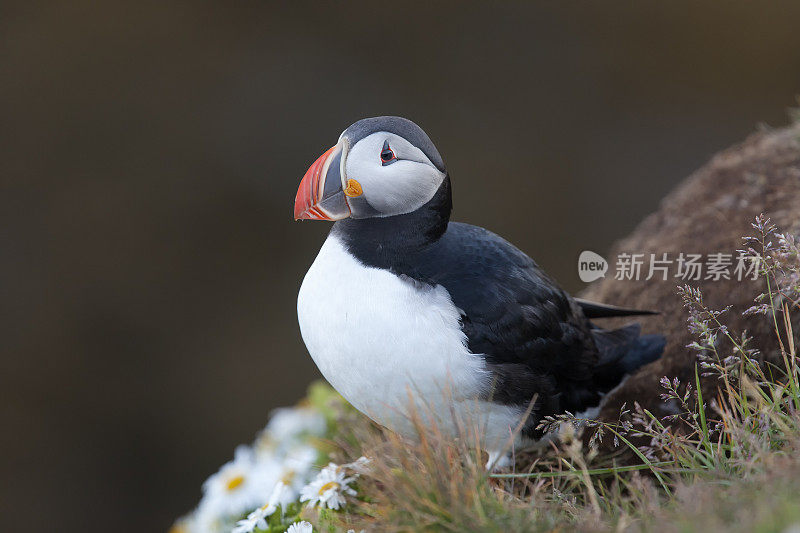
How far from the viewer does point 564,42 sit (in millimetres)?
8281

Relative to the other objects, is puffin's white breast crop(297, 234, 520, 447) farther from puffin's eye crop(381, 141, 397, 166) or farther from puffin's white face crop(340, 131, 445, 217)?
puffin's eye crop(381, 141, 397, 166)

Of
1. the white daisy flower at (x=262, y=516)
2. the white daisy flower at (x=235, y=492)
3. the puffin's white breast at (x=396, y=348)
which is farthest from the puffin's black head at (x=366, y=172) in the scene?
the white daisy flower at (x=235, y=492)

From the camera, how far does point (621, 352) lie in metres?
3.19

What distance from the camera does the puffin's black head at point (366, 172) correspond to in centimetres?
260

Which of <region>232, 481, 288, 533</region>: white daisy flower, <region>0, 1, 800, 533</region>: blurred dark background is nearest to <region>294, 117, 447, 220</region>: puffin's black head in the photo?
<region>232, 481, 288, 533</region>: white daisy flower

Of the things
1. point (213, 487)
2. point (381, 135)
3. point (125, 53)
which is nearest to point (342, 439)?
point (213, 487)

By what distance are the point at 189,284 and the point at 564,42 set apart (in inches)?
180

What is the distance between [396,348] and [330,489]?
578 millimetres

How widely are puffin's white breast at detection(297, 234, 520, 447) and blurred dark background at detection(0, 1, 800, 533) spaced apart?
4.99 meters

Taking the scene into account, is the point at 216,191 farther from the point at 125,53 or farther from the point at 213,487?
the point at 213,487

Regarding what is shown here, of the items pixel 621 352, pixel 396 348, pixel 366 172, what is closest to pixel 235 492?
pixel 396 348

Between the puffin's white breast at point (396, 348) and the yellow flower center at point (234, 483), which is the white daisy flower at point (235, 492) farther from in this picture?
the puffin's white breast at point (396, 348)

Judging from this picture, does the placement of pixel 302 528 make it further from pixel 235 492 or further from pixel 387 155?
pixel 387 155

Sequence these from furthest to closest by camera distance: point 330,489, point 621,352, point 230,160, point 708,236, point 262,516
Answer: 1. point 230,160
2. point 708,236
3. point 621,352
4. point 262,516
5. point 330,489
